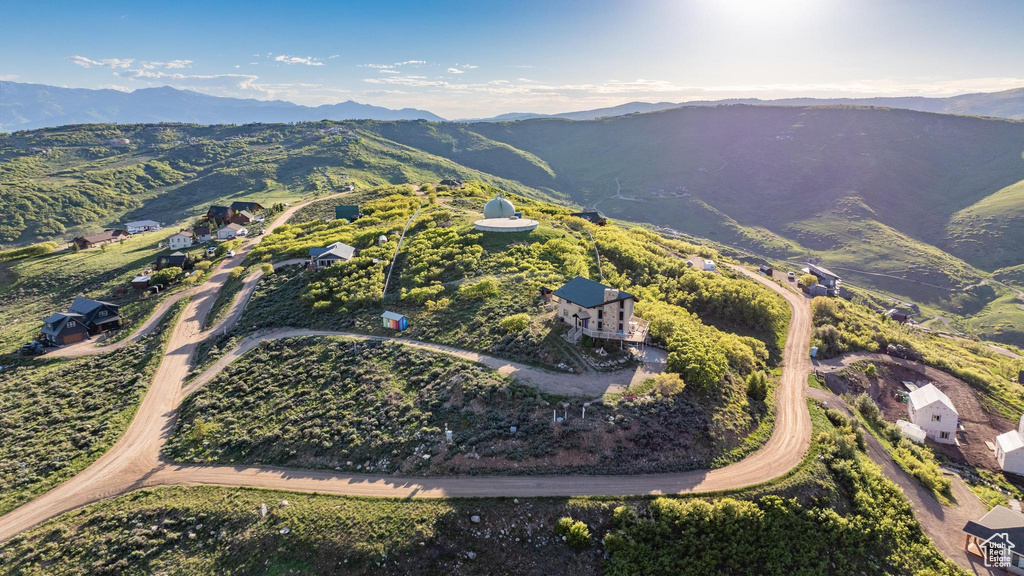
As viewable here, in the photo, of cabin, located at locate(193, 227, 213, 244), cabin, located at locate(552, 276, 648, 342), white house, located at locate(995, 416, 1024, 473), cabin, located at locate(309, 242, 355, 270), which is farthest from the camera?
cabin, located at locate(193, 227, 213, 244)

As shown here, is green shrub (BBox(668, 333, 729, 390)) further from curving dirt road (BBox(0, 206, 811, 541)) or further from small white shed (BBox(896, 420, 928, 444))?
small white shed (BBox(896, 420, 928, 444))

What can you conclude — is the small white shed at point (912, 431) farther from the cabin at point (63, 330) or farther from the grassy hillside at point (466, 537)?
the cabin at point (63, 330)

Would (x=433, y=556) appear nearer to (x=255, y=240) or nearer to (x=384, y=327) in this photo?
(x=384, y=327)

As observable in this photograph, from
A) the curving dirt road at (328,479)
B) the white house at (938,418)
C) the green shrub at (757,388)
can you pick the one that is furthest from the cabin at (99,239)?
the white house at (938,418)

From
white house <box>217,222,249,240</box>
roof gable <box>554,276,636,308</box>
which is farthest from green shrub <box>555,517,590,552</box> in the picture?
white house <box>217,222,249,240</box>

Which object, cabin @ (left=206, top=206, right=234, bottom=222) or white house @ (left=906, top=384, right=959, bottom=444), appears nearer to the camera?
white house @ (left=906, top=384, right=959, bottom=444)

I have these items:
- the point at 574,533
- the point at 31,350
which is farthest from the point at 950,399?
Result: the point at 31,350
